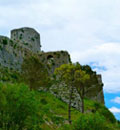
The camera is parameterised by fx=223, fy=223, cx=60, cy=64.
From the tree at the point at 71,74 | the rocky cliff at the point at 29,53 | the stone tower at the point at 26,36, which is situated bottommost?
the tree at the point at 71,74

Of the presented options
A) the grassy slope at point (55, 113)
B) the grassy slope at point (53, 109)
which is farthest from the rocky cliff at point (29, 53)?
the grassy slope at point (55, 113)

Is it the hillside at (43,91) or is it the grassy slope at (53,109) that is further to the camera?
the grassy slope at (53,109)

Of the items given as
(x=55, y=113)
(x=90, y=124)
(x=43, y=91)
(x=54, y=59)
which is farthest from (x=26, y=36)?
(x=90, y=124)

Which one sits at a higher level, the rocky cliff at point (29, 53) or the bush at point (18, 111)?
the rocky cliff at point (29, 53)

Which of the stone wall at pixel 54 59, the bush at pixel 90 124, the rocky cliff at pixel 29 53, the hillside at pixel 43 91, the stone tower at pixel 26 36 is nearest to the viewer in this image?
the hillside at pixel 43 91

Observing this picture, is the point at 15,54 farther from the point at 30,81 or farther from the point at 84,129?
the point at 84,129

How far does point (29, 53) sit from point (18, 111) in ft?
102

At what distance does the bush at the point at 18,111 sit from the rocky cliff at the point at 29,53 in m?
17.1

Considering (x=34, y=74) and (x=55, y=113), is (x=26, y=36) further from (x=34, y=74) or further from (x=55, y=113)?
(x=55, y=113)

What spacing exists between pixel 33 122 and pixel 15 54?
26756 mm

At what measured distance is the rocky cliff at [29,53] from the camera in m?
36.0

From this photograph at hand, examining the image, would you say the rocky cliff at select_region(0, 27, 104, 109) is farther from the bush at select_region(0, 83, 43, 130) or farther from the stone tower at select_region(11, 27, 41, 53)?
the bush at select_region(0, 83, 43, 130)

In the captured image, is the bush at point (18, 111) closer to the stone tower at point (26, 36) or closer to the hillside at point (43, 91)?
the hillside at point (43, 91)

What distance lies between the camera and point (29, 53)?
44969mm
